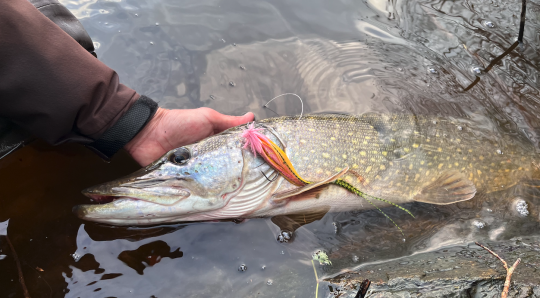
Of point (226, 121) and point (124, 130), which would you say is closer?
point (124, 130)

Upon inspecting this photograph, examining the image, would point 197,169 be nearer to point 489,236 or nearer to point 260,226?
point 260,226

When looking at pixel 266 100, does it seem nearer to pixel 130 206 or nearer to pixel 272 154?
pixel 272 154

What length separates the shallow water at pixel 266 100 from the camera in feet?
7.51

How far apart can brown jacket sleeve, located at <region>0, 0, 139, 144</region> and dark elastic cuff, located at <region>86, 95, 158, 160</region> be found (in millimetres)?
51

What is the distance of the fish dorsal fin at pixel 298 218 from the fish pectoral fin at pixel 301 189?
230mm

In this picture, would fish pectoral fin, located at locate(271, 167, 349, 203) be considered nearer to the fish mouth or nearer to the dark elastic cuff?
the fish mouth

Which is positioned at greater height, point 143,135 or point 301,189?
point 143,135

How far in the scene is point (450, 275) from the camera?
1.85 metres

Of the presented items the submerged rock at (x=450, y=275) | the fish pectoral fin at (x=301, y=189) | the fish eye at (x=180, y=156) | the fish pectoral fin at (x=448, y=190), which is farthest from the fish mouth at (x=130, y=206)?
the fish pectoral fin at (x=448, y=190)

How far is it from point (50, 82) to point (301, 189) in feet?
6.43

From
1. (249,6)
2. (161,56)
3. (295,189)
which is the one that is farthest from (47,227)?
(249,6)

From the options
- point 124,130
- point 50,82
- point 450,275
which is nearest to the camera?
point 450,275

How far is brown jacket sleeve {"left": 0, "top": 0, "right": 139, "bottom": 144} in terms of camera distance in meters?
1.95

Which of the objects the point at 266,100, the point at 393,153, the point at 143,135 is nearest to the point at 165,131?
the point at 143,135
